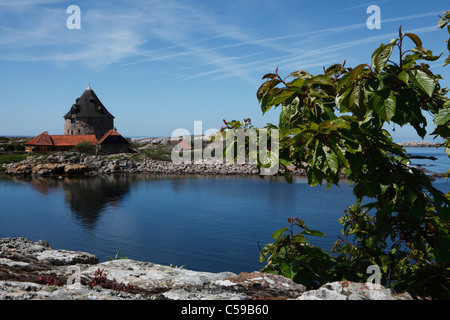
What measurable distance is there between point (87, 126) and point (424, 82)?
4014 inches

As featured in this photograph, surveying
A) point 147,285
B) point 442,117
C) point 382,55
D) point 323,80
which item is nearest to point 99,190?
point 147,285

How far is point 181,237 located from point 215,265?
754 centimetres

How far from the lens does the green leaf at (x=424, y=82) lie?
2.96 metres

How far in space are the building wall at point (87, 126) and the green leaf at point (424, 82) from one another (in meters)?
101

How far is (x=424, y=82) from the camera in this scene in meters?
3.01

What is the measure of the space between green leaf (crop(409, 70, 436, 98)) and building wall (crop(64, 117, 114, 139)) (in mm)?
100692

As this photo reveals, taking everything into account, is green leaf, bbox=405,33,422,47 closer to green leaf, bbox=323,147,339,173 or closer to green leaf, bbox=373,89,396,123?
green leaf, bbox=373,89,396,123

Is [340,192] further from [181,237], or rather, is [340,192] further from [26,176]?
[26,176]

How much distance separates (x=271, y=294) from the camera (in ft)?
11.6

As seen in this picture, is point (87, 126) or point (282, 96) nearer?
point (282, 96)

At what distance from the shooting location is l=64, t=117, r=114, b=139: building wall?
315 ft

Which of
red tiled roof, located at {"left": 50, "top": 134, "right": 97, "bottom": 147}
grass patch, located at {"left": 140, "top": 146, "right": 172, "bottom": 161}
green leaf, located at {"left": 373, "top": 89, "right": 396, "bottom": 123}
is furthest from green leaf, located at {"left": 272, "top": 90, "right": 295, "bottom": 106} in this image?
red tiled roof, located at {"left": 50, "top": 134, "right": 97, "bottom": 147}

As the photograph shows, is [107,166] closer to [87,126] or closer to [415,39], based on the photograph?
[87,126]

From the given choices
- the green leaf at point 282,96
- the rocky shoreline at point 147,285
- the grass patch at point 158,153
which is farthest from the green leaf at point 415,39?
the grass patch at point 158,153
